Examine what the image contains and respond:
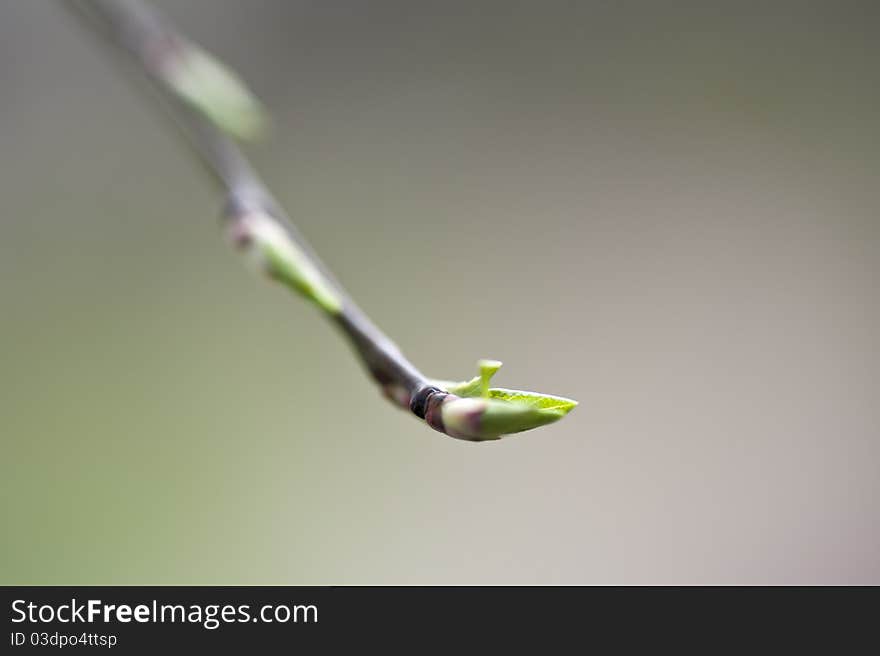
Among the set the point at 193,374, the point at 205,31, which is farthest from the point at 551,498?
the point at 205,31

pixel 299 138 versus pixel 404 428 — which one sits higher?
pixel 299 138

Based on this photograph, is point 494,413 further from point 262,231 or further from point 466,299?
point 466,299

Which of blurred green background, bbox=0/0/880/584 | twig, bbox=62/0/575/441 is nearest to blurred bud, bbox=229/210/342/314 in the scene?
twig, bbox=62/0/575/441

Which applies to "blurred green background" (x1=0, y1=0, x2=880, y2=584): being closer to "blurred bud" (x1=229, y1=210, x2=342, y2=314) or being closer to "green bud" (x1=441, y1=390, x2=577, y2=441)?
"blurred bud" (x1=229, y1=210, x2=342, y2=314)

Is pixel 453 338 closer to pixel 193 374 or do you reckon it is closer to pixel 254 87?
pixel 193 374

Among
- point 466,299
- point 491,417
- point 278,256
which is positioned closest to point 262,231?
point 278,256

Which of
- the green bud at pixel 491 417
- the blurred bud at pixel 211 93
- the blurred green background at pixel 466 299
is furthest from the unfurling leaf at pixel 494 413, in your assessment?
the blurred green background at pixel 466 299

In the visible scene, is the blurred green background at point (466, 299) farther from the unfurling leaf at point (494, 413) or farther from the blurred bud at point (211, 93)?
the unfurling leaf at point (494, 413)

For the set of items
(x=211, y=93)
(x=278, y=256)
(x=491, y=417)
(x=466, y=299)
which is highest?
(x=466, y=299)
